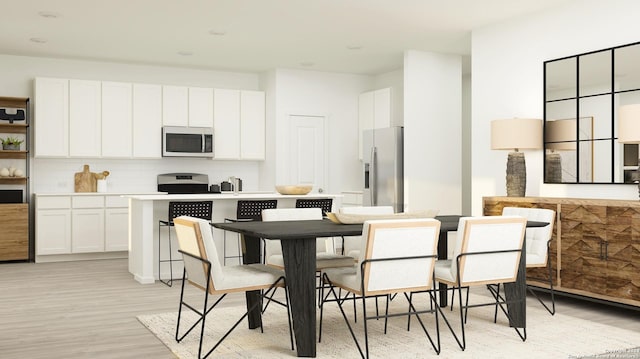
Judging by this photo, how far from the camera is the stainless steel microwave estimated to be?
9.43 metres

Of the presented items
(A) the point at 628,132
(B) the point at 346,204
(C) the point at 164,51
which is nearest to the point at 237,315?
(A) the point at 628,132

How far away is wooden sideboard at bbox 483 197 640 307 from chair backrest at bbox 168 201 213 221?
3.21m

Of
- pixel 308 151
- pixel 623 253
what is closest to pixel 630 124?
pixel 623 253

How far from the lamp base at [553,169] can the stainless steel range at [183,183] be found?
5223mm

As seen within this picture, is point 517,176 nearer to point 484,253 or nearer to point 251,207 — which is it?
point 484,253

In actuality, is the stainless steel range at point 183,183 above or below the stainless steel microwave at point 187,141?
below

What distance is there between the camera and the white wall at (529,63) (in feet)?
18.9

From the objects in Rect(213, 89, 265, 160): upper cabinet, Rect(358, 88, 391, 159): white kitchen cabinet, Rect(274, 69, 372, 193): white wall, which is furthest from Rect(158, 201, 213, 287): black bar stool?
Rect(358, 88, 391, 159): white kitchen cabinet

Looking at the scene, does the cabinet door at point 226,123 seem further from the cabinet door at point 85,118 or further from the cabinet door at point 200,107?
the cabinet door at point 85,118

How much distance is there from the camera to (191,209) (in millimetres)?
6828

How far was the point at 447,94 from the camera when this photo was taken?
8727mm

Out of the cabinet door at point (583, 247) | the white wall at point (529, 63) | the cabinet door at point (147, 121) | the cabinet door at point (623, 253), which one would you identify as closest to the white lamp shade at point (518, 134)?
the white wall at point (529, 63)

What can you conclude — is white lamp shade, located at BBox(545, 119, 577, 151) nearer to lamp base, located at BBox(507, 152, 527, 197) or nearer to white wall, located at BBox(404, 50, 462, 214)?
lamp base, located at BBox(507, 152, 527, 197)

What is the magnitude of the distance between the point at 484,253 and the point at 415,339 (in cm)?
75
